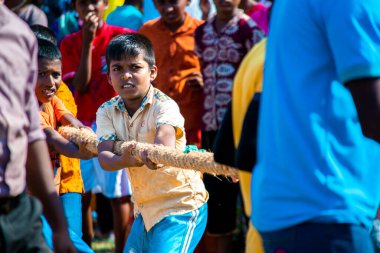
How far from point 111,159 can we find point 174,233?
52 cm

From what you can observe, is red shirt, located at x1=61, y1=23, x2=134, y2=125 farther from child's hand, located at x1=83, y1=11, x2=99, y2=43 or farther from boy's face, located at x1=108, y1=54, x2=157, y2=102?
boy's face, located at x1=108, y1=54, x2=157, y2=102

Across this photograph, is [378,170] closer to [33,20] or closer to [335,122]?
[335,122]

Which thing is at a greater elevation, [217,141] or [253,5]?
[253,5]

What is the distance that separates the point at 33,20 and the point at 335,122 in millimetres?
5132

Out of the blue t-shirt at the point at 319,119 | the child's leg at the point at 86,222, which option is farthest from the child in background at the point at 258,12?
the blue t-shirt at the point at 319,119

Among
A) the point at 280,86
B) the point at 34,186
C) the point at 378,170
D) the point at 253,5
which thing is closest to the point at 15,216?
the point at 34,186

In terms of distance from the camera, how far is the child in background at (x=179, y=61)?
282 inches

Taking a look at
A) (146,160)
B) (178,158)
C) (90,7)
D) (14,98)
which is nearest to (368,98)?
(14,98)

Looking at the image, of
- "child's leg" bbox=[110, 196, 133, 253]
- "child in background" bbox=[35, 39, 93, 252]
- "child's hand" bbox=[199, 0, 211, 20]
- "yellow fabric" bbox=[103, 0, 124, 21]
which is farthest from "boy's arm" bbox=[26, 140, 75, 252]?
"child's hand" bbox=[199, 0, 211, 20]

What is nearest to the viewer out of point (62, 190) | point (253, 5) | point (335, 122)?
point (335, 122)

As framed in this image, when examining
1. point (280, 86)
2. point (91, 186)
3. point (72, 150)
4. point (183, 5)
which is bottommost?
point (91, 186)

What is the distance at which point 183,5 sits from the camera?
7.42 m

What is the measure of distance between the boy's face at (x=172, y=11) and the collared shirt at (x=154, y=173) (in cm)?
241

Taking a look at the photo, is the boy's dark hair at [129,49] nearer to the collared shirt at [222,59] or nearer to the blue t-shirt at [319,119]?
the collared shirt at [222,59]
